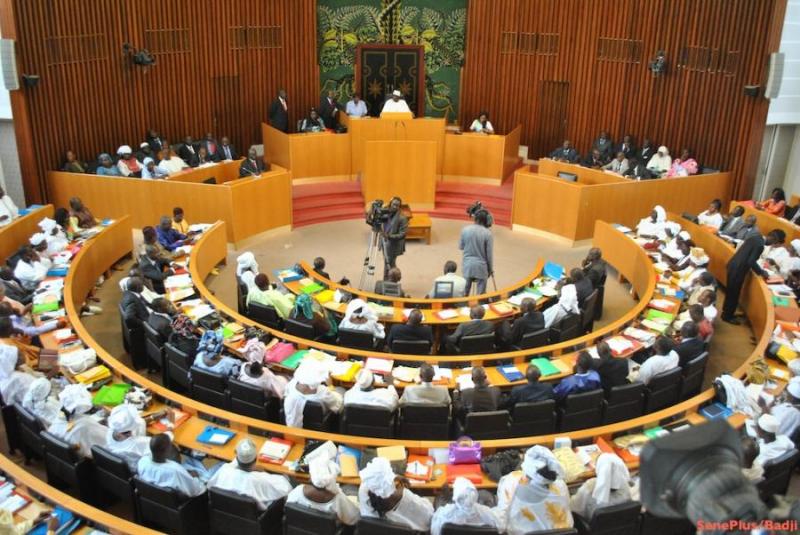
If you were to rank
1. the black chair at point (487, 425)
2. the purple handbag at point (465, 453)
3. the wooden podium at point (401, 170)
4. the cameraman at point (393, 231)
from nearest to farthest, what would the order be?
the purple handbag at point (465, 453) < the black chair at point (487, 425) < the cameraman at point (393, 231) < the wooden podium at point (401, 170)

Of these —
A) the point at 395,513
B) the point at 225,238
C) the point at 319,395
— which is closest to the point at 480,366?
the point at 319,395

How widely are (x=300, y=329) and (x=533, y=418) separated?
3.23 metres

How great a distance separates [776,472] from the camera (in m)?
5.94

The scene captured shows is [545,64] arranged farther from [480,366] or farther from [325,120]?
[480,366]

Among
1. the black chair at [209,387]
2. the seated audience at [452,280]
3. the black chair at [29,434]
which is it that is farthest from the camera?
the seated audience at [452,280]

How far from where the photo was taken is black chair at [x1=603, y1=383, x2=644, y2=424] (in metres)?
7.38

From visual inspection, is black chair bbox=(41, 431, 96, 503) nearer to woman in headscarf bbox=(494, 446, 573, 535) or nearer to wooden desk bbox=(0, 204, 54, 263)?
woman in headscarf bbox=(494, 446, 573, 535)

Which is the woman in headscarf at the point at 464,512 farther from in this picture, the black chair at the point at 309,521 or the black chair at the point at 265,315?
the black chair at the point at 265,315

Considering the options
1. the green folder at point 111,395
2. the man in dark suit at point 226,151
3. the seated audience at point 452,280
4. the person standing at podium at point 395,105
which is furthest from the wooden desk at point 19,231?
the person standing at podium at point 395,105

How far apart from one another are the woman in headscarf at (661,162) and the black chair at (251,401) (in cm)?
1080

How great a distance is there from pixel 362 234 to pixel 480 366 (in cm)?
678

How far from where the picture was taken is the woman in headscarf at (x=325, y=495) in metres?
5.24

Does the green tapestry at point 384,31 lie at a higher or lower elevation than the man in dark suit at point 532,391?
higher

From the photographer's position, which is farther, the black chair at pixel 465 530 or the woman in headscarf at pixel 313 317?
the woman in headscarf at pixel 313 317
